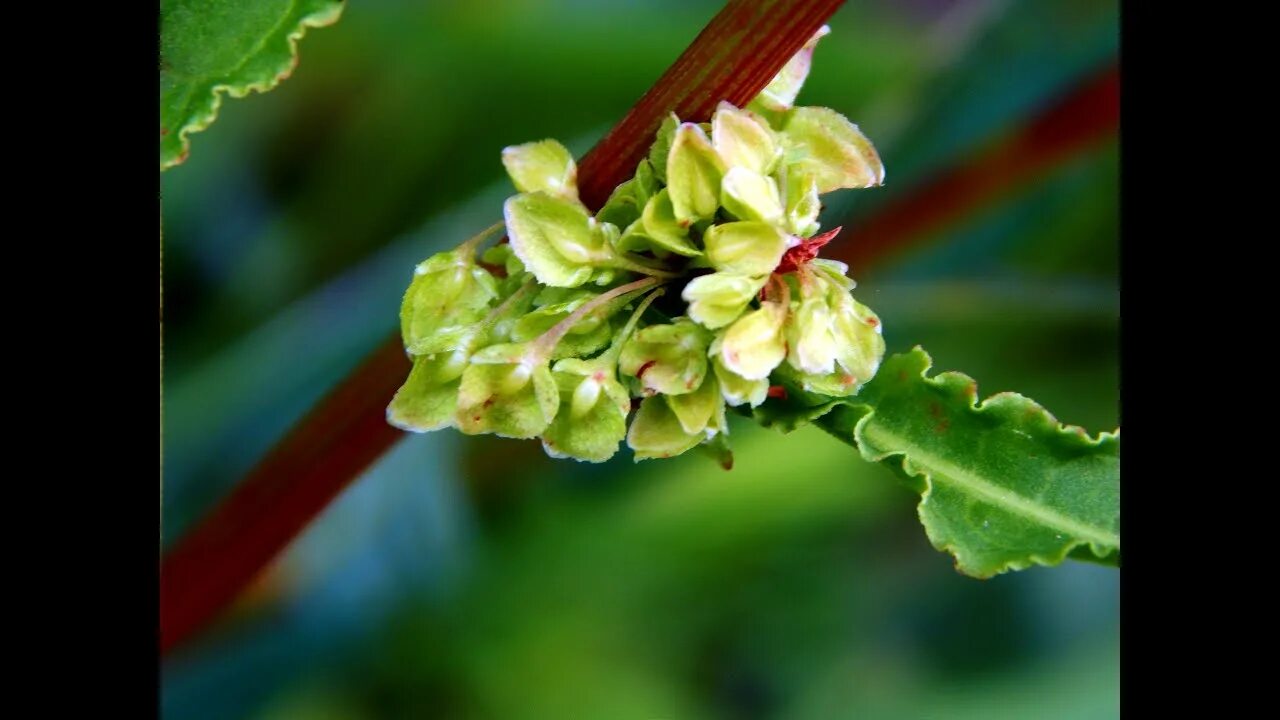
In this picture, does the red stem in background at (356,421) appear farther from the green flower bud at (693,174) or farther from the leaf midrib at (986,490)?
the leaf midrib at (986,490)

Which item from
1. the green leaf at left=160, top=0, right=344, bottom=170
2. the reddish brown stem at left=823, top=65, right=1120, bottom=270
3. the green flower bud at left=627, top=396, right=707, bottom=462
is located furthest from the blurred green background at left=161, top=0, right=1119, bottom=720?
the green flower bud at left=627, top=396, right=707, bottom=462

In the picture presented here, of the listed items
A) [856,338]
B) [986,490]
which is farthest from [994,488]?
[856,338]

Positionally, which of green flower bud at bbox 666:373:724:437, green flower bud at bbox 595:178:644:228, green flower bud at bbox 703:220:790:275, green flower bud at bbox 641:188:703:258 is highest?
green flower bud at bbox 595:178:644:228

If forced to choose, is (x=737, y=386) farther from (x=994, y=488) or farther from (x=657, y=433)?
(x=994, y=488)

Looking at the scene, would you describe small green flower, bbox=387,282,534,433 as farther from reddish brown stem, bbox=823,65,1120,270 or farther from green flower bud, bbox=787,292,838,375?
reddish brown stem, bbox=823,65,1120,270

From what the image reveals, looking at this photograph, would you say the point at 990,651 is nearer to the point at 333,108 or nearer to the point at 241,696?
the point at 241,696

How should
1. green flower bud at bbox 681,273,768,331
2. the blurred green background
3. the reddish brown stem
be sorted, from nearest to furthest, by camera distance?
1. green flower bud at bbox 681,273,768,331
2. the blurred green background
3. the reddish brown stem
